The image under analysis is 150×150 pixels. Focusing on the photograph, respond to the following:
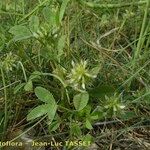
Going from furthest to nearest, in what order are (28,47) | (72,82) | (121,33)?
(121,33), (28,47), (72,82)

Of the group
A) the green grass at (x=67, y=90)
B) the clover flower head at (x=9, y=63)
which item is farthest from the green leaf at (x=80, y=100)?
the clover flower head at (x=9, y=63)

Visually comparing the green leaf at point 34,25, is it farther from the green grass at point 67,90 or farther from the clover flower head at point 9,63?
the clover flower head at point 9,63

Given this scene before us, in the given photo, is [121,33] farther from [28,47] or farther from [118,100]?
[118,100]

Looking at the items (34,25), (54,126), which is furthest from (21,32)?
(54,126)

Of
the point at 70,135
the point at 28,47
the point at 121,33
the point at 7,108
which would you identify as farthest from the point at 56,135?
the point at 121,33

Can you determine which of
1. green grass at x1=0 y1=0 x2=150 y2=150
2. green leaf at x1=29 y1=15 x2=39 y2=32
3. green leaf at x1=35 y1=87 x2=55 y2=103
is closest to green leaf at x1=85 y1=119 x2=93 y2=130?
green grass at x1=0 y1=0 x2=150 y2=150

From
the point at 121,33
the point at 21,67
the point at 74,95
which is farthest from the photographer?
the point at 121,33

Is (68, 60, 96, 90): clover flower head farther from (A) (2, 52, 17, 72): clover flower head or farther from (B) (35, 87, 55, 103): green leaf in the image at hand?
(A) (2, 52, 17, 72): clover flower head
